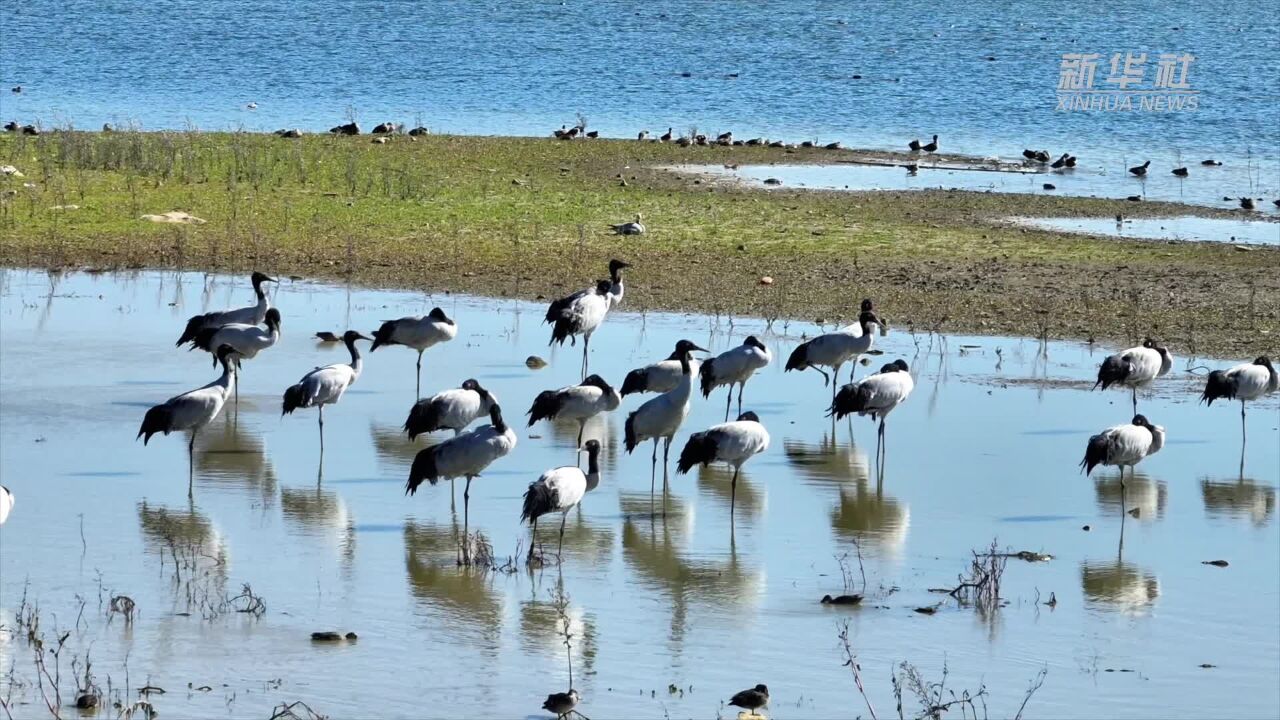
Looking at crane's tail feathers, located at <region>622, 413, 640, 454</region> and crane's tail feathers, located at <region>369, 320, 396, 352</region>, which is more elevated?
crane's tail feathers, located at <region>369, 320, 396, 352</region>

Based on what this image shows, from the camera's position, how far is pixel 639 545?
1296 cm

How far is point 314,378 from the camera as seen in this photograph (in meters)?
15.3

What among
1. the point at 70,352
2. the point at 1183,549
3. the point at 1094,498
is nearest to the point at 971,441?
the point at 1094,498

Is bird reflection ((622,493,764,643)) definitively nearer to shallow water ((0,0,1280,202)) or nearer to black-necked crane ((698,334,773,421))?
black-necked crane ((698,334,773,421))

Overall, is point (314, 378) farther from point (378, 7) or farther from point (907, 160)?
point (378, 7)

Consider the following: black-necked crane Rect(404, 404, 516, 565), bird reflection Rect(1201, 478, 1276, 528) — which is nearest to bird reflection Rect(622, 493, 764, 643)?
black-necked crane Rect(404, 404, 516, 565)

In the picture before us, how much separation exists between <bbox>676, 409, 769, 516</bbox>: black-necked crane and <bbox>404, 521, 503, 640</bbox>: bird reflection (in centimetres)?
188

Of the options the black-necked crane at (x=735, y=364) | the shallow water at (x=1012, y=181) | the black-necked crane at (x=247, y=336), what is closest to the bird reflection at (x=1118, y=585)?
the black-necked crane at (x=735, y=364)

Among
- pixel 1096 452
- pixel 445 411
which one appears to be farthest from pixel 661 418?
pixel 1096 452

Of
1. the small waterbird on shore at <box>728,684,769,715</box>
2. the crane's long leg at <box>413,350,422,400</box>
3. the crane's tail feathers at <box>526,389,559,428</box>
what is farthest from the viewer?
the crane's long leg at <box>413,350,422,400</box>

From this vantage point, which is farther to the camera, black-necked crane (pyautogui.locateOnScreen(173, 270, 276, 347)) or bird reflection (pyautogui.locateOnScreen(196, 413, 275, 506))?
black-necked crane (pyautogui.locateOnScreen(173, 270, 276, 347))

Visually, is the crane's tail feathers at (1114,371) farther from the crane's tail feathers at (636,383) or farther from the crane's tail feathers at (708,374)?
the crane's tail feathers at (636,383)

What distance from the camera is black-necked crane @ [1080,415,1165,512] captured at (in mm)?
14125

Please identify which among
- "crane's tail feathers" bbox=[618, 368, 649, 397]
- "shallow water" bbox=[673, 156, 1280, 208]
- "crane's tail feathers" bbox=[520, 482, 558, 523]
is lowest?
"crane's tail feathers" bbox=[520, 482, 558, 523]
